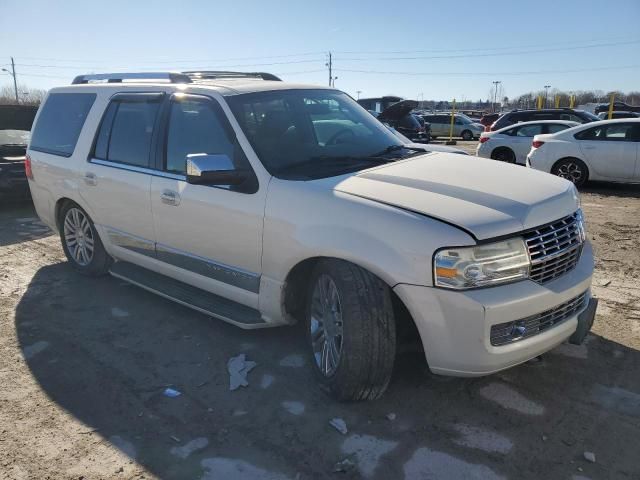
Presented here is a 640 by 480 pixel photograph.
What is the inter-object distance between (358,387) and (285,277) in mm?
829

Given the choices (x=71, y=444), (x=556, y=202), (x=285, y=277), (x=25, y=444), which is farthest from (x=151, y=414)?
(x=556, y=202)

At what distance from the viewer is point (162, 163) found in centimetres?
428

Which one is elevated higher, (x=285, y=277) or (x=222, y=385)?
(x=285, y=277)

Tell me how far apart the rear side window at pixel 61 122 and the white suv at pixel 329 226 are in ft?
0.45

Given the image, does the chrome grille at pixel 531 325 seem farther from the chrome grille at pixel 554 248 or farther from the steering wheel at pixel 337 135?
the steering wheel at pixel 337 135

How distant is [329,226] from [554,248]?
125cm

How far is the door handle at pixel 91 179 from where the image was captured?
16.3 ft

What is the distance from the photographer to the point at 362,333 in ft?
9.85

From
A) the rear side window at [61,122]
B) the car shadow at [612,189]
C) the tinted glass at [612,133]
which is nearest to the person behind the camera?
the rear side window at [61,122]

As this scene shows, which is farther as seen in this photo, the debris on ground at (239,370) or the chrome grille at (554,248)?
the debris on ground at (239,370)

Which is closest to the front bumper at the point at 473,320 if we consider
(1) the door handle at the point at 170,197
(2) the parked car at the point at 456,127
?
(1) the door handle at the point at 170,197

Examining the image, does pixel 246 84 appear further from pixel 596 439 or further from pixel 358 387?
pixel 596 439

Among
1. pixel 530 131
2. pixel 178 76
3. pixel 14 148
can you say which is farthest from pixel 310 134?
pixel 530 131

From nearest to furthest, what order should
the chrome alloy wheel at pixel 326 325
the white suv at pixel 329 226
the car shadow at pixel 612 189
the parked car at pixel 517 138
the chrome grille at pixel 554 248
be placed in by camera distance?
1. the white suv at pixel 329 226
2. the chrome grille at pixel 554 248
3. the chrome alloy wheel at pixel 326 325
4. the car shadow at pixel 612 189
5. the parked car at pixel 517 138
